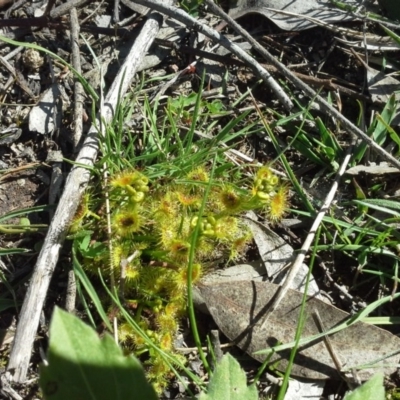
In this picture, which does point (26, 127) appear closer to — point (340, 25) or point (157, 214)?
point (157, 214)

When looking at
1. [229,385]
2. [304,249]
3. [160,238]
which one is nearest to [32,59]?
[160,238]

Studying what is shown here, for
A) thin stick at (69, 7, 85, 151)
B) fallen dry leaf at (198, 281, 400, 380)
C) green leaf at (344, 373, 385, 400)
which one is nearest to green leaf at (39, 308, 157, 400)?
green leaf at (344, 373, 385, 400)

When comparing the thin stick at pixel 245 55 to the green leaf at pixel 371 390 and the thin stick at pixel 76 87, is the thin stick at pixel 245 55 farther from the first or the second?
the green leaf at pixel 371 390

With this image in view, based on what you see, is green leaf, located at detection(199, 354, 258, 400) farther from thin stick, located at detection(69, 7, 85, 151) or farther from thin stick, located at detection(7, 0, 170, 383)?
thin stick, located at detection(69, 7, 85, 151)

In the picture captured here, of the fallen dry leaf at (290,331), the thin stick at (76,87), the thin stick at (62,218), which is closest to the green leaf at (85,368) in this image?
the thin stick at (62,218)

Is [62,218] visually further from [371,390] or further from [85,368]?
[371,390]

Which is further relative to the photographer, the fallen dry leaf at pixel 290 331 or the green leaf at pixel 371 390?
the fallen dry leaf at pixel 290 331
